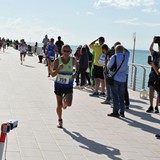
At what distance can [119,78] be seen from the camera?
865 cm

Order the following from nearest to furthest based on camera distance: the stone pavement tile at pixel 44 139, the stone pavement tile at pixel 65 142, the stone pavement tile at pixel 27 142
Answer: the stone pavement tile at pixel 27 142, the stone pavement tile at pixel 65 142, the stone pavement tile at pixel 44 139

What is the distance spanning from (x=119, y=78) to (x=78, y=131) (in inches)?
75.8

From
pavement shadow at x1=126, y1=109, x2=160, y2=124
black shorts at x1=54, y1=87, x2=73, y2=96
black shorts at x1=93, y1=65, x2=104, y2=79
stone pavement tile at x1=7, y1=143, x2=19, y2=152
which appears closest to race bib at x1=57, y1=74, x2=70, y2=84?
black shorts at x1=54, y1=87, x2=73, y2=96

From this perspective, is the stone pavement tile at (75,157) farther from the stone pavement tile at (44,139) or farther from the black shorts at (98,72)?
the black shorts at (98,72)

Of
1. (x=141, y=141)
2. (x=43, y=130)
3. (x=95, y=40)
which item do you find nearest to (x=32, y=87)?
(x=95, y=40)

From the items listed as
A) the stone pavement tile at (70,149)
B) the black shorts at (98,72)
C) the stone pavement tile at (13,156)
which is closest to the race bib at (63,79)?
the stone pavement tile at (70,149)

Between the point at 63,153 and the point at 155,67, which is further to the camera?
the point at 155,67

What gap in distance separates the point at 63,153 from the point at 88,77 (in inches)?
343

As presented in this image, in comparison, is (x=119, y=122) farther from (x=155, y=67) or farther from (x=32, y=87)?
(x=32, y=87)

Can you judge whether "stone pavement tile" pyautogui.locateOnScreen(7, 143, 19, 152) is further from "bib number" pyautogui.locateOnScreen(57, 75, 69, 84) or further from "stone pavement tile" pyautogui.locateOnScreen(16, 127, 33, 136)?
"bib number" pyautogui.locateOnScreen(57, 75, 69, 84)

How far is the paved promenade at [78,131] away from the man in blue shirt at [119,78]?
32cm

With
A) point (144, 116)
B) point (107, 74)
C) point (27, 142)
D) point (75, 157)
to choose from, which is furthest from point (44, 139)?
point (144, 116)

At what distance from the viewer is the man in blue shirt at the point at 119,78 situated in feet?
27.8

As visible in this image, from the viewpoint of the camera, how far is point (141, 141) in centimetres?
689
